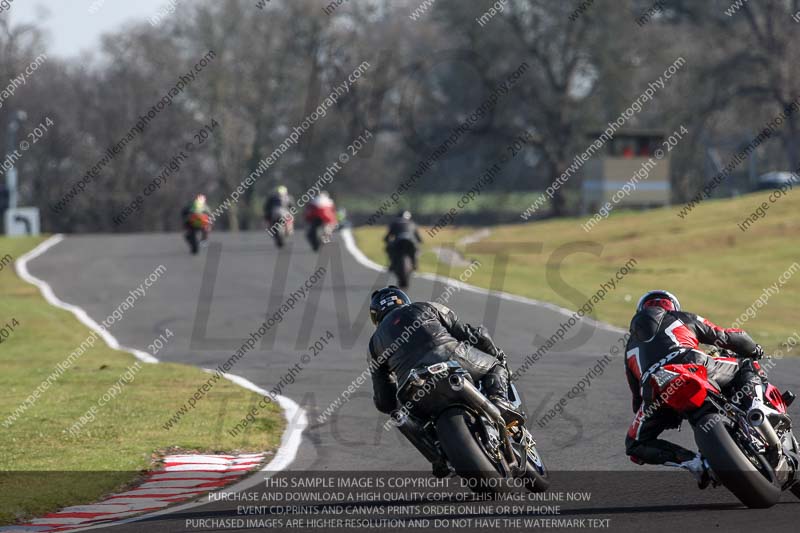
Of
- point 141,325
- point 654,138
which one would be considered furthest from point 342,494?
point 654,138

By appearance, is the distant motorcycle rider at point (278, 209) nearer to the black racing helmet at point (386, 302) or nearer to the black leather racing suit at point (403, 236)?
the black leather racing suit at point (403, 236)

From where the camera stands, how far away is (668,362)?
7.91m

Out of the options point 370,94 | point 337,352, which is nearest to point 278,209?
point 337,352

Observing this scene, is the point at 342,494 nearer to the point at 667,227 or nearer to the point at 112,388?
the point at 112,388

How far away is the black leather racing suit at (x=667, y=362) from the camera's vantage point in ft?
26.2

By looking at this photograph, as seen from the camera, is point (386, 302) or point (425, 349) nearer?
point (425, 349)

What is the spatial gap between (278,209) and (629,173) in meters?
21.5

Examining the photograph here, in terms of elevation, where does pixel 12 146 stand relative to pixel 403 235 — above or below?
below

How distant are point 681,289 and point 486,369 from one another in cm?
1981

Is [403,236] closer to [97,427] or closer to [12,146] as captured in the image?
[97,427]

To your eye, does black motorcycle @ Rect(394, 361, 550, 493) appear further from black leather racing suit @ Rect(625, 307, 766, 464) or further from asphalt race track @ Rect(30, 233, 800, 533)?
black leather racing suit @ Rect(625, 307, 766, 464)

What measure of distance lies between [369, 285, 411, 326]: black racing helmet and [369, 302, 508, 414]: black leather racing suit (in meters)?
0.13

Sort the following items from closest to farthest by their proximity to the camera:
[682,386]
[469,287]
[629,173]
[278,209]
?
1. [682,386]
2. [469,287]
3. [278,209]
4. [629,173]

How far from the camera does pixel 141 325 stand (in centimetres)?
2184
